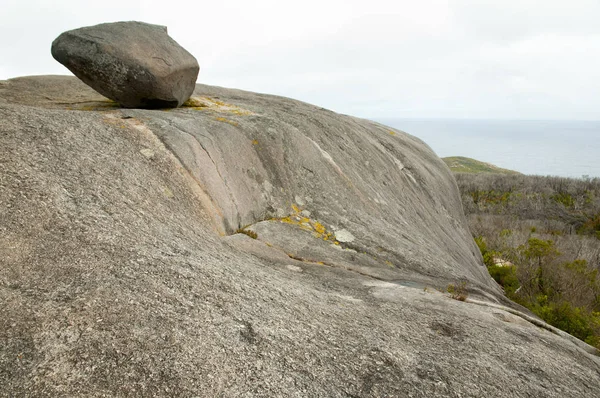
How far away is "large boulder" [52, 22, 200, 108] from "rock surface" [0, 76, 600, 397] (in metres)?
1.57

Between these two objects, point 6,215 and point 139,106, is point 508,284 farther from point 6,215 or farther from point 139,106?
point 6,215

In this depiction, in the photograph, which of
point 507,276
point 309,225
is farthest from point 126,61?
point 507,276

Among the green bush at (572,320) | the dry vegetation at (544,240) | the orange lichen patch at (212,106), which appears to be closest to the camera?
the orange lichen patch at (212,106)

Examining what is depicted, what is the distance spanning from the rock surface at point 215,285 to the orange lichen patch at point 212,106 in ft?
4.88

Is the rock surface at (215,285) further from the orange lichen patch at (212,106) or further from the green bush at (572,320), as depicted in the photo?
the green bush at (572,320)

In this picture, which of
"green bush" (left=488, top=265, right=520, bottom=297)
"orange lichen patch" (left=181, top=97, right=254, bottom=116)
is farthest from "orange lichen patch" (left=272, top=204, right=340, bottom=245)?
"green bush" (left=488, top=265, right=520, bottom=297)

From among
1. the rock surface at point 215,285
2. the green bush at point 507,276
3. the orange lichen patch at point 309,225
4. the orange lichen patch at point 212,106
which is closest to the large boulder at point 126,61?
the orange lichen patch at point 212,106

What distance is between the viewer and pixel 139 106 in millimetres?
9867

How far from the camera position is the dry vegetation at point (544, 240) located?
17656 mm

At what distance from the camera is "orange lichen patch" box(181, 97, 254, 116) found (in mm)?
10625

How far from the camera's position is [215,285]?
4.45 metres

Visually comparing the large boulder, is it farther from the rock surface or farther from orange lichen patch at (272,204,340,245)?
orange lichen patch at (272,204,340,245)

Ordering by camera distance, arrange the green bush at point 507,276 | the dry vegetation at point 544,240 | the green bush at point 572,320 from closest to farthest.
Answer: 1. the green bush at point 572,320
2. the dry vegetation at point 544,240
3. the green bush at point 507,276

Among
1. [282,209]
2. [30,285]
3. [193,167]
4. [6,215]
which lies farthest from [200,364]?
[282,209]
